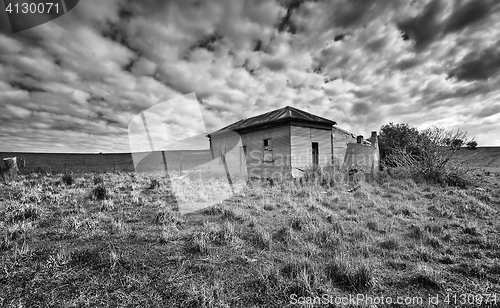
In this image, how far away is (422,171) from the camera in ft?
41.7

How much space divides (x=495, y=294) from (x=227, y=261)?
3608 millimetres

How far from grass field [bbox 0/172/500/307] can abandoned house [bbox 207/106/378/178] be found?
799 centimetres

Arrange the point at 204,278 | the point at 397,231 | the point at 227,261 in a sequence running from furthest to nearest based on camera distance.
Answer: the point at 397,231, the point at 227,261, the point at 204,278

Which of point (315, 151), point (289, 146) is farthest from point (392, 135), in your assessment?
point (289, 146)

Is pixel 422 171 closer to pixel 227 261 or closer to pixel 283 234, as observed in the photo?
pixel 283 234

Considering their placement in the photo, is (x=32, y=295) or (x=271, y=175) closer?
(x=32, y=295)

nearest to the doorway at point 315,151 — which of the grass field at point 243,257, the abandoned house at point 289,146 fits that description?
the abandoned house at point 289,146

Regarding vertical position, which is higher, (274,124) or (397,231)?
(274,124)

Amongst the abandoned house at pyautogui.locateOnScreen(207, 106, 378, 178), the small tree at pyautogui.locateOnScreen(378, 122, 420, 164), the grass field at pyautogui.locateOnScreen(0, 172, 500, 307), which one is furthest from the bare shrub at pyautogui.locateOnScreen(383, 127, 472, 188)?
the small tree at pyautogui.locateOnScreen(378, 122, 420, 164)

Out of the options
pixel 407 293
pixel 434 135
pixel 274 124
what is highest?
pixel 274 124

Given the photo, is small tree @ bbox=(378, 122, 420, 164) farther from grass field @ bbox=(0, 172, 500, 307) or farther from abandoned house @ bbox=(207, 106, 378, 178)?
grass field @ bbox=(0, 172, 500, 307)

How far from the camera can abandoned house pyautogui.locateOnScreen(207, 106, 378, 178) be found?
46.9 feet

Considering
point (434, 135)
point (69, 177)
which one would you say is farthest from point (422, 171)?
point (69, 177)

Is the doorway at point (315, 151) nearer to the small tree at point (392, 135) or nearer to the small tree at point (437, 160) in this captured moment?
the small tree at point (437, 160)
